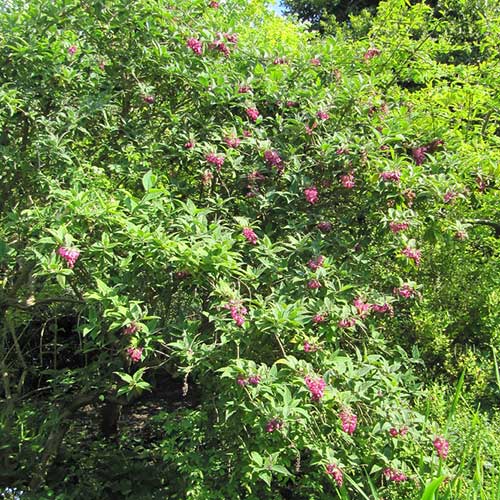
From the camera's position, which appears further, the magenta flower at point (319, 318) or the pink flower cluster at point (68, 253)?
the magenta flower at point (319, 318)

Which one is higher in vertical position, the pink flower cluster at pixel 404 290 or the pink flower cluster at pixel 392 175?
the pink flower cluster at pixel 392 175

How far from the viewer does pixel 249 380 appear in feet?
7.59

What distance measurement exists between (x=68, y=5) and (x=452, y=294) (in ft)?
10.7

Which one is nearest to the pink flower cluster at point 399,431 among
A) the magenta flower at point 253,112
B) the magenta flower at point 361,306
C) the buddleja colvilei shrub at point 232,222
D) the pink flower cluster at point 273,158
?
the buddleja colvilei shrub at point 232,222

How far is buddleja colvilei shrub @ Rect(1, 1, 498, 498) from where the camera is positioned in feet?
7.93

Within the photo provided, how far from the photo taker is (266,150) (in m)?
2.97

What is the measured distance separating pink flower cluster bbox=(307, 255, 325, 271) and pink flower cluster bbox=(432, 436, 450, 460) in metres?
0.96

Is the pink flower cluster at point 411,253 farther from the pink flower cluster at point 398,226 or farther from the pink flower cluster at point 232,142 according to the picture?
the pink flower cluster at point 232,142

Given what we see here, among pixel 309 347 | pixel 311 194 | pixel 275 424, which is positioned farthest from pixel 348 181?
pixel 275 424

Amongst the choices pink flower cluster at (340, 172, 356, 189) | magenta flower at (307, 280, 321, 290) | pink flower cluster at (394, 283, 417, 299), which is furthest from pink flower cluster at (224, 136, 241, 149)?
pink flower cluster at (394, 283, 417, 299)

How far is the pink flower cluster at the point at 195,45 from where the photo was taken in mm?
3037

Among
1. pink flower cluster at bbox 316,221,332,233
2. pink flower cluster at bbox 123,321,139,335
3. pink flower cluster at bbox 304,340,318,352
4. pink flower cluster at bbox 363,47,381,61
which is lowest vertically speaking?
pink flower cluster at bbox 123,321,139,335

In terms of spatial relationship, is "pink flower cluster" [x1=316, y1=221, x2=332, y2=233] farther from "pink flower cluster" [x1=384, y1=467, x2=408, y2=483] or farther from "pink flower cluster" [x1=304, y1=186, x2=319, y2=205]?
"pink flower cluster" [x1=384, y1=467, x2=408, y2=483]

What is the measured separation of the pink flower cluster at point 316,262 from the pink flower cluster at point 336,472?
0.92m
